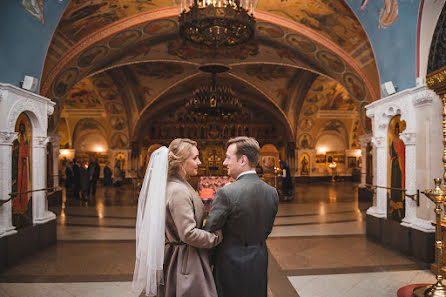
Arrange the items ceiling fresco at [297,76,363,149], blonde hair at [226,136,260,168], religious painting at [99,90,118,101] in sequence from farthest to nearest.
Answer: ceiling fresco at [297,76,363,149], religious painting at [99,90,118,101], blonde hair at [226,136,260,168]

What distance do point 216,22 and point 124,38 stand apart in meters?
4.36

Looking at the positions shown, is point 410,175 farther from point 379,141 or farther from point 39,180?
point 39,180

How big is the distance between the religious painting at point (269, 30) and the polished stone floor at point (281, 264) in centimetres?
540

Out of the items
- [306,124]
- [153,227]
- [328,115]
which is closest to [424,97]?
[153,227]

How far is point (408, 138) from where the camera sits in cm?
558

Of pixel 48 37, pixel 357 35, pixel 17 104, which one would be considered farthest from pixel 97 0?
pixel 357 35

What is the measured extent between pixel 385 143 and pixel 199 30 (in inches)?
179

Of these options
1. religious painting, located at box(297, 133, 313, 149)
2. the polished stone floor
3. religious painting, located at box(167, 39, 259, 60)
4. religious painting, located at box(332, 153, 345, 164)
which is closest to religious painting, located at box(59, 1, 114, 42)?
religious painting, located at box(167, 39, 259, 60)

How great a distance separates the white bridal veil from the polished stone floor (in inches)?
80.0

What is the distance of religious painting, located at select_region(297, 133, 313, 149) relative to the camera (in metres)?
20.8

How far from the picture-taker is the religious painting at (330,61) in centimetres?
875

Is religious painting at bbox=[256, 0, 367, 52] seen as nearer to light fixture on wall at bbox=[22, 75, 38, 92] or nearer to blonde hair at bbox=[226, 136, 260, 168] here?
light fixture on wall at bbox=[22, 75, 38, 92]

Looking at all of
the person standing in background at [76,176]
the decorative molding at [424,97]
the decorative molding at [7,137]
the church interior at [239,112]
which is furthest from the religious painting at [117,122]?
the decorative molding at [424,97]

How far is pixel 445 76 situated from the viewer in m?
4.62
